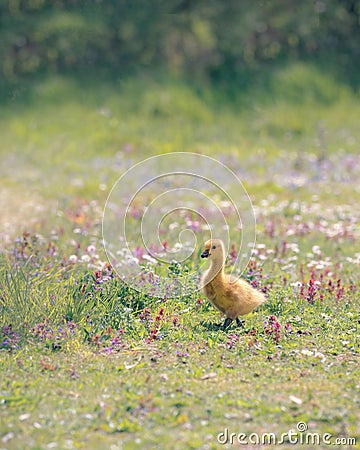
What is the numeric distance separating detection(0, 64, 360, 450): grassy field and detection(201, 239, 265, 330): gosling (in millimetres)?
245

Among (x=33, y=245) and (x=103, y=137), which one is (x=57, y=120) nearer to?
(x=103, y=137)

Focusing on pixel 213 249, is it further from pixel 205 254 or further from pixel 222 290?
pixel 222 290

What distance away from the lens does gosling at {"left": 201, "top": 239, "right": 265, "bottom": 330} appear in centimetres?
715

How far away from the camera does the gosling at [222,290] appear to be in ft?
23.5

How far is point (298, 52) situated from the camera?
64.1 feet

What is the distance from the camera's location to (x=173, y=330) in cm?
723

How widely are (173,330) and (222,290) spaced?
61 centimetres

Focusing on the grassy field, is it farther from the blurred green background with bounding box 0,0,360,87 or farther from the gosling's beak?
the blurred green background with bounding box 0,0,360,87

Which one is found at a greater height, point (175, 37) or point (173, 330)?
point (175, 37)

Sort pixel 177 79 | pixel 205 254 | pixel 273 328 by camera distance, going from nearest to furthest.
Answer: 1. pixel 205 254
2. pixel 273 328
3. pixel 177 79

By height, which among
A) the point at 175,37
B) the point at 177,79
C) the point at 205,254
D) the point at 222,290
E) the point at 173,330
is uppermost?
the point at 175,37

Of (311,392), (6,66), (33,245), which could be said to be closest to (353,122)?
(6,66)

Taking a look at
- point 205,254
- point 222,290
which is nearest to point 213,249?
point 205,254

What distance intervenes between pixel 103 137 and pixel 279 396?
1086cm
